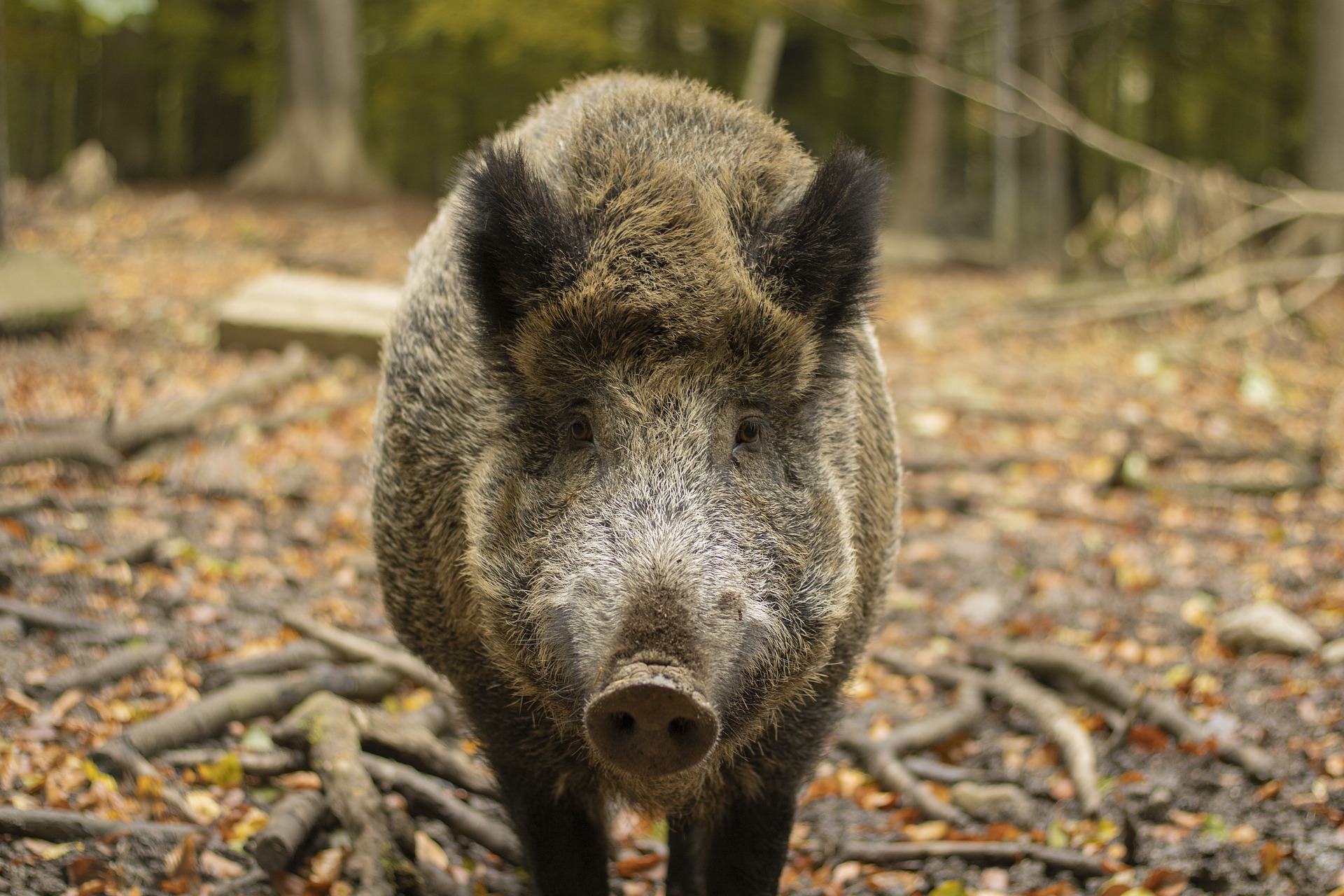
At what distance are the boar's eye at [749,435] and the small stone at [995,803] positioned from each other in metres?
2.29

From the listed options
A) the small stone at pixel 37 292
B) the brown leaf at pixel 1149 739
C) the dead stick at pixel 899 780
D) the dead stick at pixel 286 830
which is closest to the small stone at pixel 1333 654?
the brown leaf at pixel 1149 739

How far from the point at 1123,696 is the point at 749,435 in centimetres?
289

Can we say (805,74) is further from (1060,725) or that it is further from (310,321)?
(1060,725)

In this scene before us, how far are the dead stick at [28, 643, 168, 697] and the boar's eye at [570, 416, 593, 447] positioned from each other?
98.6 inches

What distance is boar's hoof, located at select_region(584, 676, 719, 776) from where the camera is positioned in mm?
2270

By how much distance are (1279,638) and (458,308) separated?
4.06m

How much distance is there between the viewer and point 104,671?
437 cm

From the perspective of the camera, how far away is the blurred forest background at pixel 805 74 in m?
16.8

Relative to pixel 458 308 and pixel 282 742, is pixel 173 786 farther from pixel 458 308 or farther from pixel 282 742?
pixel 458 308

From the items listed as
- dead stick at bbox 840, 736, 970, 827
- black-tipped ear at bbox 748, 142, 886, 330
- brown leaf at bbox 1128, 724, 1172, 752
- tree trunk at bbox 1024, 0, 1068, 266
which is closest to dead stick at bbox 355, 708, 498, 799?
dead stick at bbox 840, 736, 970, 827

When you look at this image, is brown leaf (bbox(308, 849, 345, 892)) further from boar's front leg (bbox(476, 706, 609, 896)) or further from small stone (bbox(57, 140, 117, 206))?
small stone (bbox(57, 140, 117, 206))

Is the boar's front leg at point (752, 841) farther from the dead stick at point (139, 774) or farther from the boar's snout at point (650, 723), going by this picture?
the dead stick at point (139, 774)

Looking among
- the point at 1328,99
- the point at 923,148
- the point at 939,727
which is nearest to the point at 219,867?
the point at 939,727

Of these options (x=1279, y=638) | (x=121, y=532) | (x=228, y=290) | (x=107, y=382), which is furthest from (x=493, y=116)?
(x=1279, y=638)
